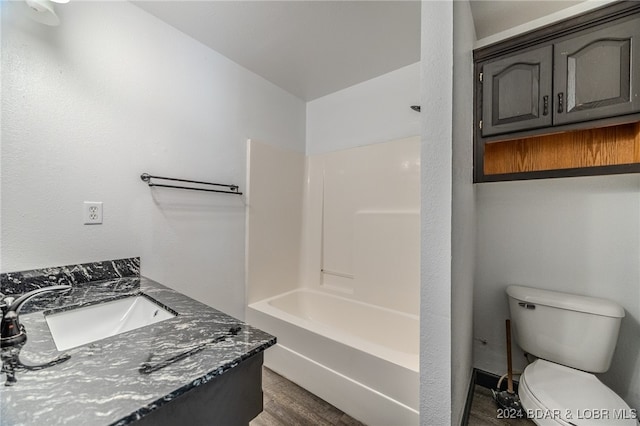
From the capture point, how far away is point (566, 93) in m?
1.27

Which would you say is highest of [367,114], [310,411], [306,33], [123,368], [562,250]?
[306,33]

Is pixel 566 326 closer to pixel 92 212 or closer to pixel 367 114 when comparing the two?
pixel 367 114

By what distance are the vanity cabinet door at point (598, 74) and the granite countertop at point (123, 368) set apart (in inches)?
67.8

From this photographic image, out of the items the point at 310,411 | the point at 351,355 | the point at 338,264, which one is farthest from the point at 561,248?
the point at 310,411

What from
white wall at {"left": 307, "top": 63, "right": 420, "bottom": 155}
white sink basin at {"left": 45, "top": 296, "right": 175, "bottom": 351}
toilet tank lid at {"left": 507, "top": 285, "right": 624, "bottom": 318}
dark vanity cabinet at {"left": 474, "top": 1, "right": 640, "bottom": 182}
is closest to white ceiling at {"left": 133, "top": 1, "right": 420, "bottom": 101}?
white wall at {"left": 307, "top": 63, "right": 420, "bottom": 155}

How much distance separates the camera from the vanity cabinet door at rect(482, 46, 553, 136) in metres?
1.31

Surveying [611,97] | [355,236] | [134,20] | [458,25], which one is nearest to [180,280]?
[355,236]

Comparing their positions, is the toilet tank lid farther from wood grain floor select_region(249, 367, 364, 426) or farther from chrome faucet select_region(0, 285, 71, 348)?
chrome faucet select_region(0, 285, 71, 348)

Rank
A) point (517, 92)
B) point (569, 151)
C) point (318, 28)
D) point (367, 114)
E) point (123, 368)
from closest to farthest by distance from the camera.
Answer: point (123, 368), point (517, 92), point (569, 151), point (318, 28), point (367, 114)

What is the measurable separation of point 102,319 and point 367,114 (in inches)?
90.3

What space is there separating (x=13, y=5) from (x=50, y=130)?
529mm

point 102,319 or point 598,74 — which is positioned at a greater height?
A: point 598,74

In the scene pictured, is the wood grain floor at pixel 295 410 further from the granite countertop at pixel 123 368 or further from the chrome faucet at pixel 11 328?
the chrome faucet at pixel 11 328

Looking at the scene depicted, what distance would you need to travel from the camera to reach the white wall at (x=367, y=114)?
6.92ft
